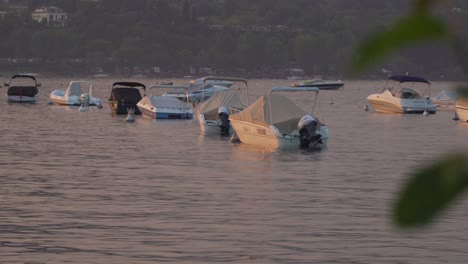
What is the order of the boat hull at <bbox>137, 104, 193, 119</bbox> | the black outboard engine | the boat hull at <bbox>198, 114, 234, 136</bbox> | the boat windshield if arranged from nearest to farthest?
the black outboard engine, the boat hull at <bbox>198, 114, 234, 136</bbox>, the boat hull at <bbox>137, 104, 193, 119</bbox>, the boat windshield

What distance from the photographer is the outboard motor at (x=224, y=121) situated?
45.9 meters

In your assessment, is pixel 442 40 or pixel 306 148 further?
pixel 306 148

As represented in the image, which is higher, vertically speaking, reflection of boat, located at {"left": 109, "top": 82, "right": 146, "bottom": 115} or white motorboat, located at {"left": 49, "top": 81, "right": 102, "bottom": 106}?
reflection of boat, located at {"left": 109, "top": 82, "right": 146, "bottom": 115}

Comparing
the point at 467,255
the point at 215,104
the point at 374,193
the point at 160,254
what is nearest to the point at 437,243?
the point at 467,255

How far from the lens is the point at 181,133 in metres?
49.7

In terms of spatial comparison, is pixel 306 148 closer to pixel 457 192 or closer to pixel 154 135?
pixel 154 135

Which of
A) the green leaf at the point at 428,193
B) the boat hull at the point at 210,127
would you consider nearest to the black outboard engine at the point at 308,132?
the boat hull at the point at 210,127

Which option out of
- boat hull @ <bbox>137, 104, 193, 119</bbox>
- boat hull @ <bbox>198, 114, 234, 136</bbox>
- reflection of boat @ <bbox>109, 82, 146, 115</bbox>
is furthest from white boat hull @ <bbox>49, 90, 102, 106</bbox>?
boat hull @ <bbox>198, 114, 234, 136</bbox>

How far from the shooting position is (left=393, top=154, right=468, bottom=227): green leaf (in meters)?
1.68

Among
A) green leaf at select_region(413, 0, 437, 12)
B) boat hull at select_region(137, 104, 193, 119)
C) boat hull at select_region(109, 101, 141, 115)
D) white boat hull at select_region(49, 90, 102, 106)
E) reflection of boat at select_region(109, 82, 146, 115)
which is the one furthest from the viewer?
white boat hull at select_region(49, 90, 102, 106)

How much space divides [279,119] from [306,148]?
3.91ft

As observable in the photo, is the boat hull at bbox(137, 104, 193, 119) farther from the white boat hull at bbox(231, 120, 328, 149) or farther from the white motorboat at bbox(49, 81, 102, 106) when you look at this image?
the white boat hull at bbox(231, 120, 328, 149)

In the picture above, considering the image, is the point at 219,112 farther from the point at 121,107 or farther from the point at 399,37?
the point at 399,37

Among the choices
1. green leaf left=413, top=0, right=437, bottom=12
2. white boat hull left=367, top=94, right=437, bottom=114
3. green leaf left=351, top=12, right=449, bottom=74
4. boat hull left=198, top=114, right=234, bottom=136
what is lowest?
white boat hull left=367, top=94, right=437, bottom=114
